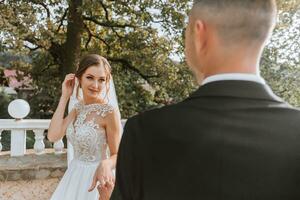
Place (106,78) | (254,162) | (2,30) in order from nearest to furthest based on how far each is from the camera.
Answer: (254,162)
(106,78)
(2,30)

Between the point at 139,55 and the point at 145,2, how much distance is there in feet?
5.37

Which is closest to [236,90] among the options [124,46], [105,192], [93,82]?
[105,192]

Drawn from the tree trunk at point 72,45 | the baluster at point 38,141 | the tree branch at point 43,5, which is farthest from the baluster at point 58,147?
the tree branch at point 43,5

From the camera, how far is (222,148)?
0.82 metres

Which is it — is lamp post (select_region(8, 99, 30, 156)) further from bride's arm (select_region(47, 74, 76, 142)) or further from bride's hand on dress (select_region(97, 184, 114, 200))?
bride's hand on dress (select_region(97, 184, 114, 200))

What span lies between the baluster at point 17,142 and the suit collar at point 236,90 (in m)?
4.52

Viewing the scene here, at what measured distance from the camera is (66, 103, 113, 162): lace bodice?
2688 mm

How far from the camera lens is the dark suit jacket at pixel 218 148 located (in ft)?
2.67

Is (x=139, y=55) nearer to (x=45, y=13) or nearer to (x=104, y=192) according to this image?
(x=45, y=13)

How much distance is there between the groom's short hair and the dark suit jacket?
110 millimetres

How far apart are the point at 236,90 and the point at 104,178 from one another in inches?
50.5

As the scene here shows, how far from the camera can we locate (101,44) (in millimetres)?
11445

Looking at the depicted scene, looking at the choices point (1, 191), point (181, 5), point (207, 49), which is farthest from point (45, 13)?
point (207, 49)

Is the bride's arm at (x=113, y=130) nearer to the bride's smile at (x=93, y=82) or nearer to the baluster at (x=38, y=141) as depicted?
the bride's smile at (x=93, y=82)
